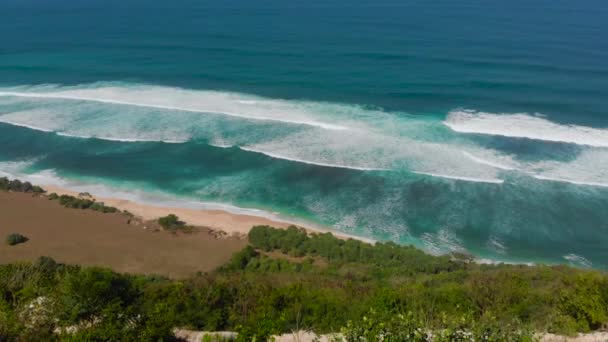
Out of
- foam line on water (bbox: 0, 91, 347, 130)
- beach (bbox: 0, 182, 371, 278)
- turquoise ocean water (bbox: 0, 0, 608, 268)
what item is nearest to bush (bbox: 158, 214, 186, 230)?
beach (bbox: 0, 182, 371, 278)

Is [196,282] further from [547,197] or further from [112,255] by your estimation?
[547,197]

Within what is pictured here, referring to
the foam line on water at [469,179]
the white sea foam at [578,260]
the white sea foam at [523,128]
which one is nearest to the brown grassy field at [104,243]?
the foam line on water at [469,179]

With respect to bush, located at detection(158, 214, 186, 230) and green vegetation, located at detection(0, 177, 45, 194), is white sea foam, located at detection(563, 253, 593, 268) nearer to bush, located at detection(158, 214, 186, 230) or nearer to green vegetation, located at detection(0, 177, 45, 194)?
bush, located at detection(158, 214, 186, 230)

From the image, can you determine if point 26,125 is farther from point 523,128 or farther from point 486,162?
point 523,128

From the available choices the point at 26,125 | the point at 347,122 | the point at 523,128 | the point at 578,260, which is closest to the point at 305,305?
the point at 578,260

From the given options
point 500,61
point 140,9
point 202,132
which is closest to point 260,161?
point 202,132

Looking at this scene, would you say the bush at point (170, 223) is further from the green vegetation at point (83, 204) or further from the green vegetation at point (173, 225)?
the green vegetation at point (83, 204)
